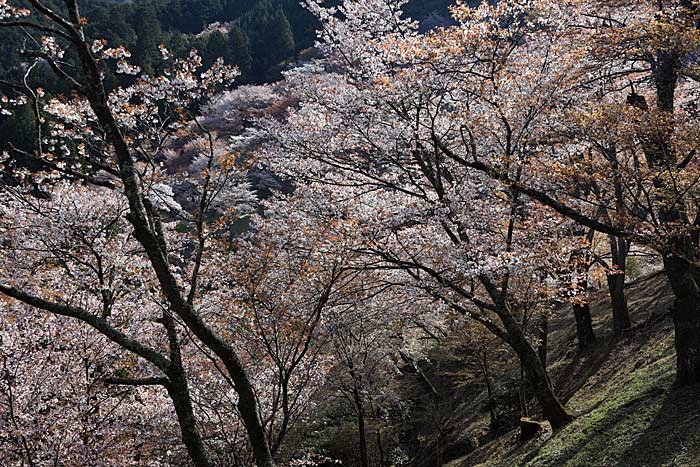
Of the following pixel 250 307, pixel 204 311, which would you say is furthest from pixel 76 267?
pixel 250 307

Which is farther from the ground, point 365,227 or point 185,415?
point 365,227

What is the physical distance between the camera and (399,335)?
48.5 ft

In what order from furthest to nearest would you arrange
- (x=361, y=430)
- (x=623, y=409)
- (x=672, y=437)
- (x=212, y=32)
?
(x=212, y=32) → (x=361, y=430) → (x=623, y=409) → (x=672, y=437)

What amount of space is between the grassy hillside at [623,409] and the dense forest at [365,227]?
0.06 m

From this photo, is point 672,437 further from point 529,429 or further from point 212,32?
point 212,32

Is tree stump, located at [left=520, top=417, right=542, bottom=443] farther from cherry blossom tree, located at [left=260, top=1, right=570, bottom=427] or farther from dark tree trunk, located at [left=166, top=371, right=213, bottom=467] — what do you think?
dark tree trunk, located at [left=166, top=371, right=213, bottom=467]

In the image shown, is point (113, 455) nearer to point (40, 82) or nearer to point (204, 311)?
point (204, 311)

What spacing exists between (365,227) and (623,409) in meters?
4.63

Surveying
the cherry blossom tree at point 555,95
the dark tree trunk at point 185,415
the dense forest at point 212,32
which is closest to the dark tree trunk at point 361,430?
the cherry blossom tree at point 555,95

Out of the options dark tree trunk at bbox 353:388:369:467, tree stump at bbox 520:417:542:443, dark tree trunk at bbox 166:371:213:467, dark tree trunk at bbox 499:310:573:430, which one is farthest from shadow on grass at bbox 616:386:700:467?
dark tree trunk at bbox 353:388:369:467

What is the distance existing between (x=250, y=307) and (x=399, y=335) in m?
7.93

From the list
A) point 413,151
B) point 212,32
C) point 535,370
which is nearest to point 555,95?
point 413,151

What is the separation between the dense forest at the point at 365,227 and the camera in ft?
19.7

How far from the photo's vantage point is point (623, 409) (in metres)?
7.51
